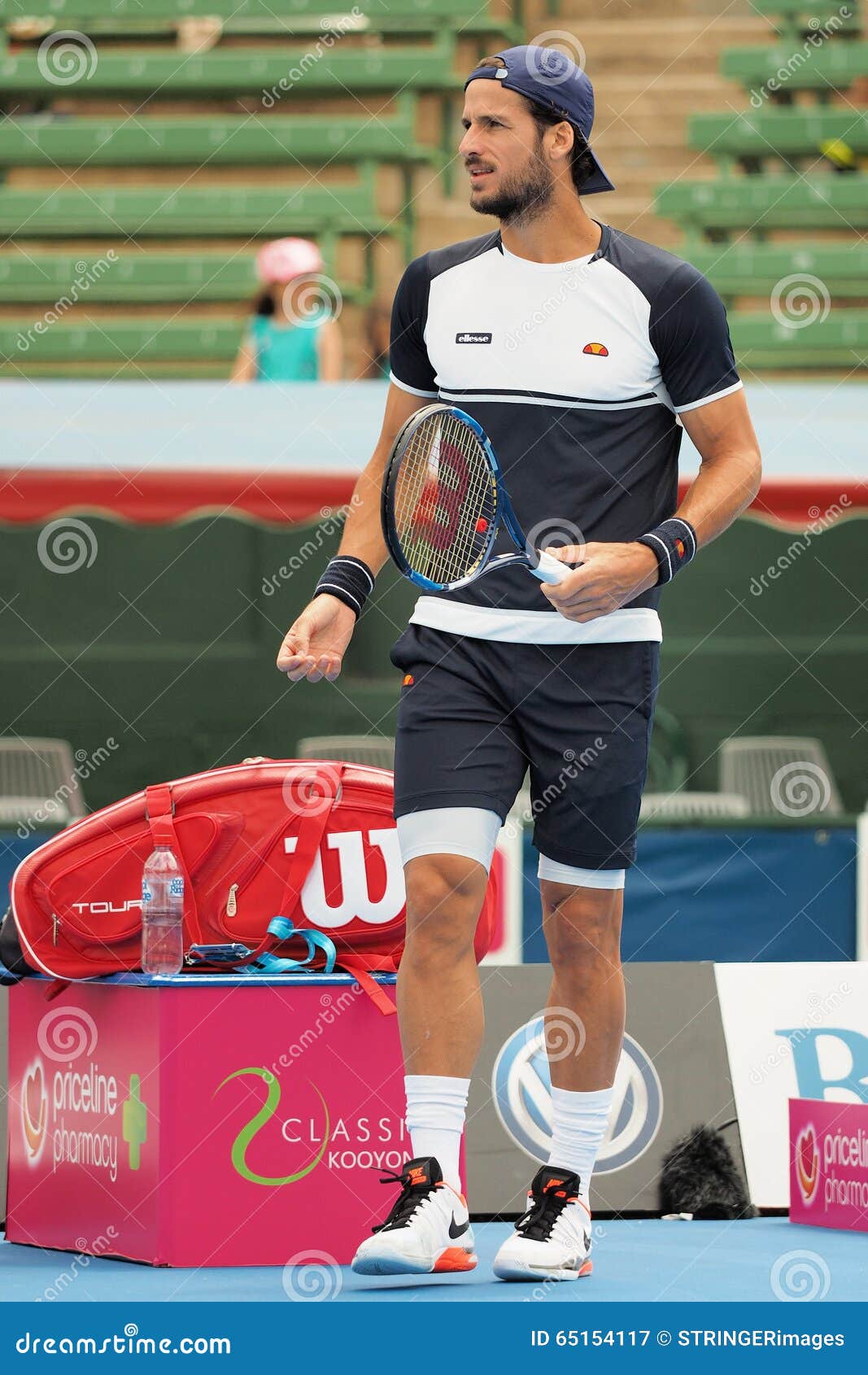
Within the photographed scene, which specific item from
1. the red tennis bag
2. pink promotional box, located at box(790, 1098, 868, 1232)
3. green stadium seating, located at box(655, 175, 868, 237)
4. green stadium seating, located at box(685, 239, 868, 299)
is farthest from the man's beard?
green stadium seating, located at box(655, 175, 868, 237)

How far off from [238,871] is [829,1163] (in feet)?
4.18

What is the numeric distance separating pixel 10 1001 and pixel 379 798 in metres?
0.81

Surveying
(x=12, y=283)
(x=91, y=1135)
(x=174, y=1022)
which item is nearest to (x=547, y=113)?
(x=174, y=1022)

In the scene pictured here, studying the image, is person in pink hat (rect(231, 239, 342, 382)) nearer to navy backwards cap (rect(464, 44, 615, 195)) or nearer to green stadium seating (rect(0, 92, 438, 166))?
green stadium seating (rect(0, 92, 438, 166))

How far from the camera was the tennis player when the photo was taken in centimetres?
282

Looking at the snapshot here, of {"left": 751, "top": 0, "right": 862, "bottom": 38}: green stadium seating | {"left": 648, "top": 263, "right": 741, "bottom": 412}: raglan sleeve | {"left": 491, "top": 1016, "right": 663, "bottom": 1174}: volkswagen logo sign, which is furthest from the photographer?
{"left": 751, "top": 0, "right": 862, "bottom": 38}: green stadium seating

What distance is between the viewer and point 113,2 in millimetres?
11359

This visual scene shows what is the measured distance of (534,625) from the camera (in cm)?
287

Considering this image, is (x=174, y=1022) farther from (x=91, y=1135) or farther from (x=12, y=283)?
(x=12, y=283)

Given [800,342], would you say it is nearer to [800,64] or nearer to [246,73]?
[800,64]

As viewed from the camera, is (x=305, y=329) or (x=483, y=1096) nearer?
(x=483, y=1096)

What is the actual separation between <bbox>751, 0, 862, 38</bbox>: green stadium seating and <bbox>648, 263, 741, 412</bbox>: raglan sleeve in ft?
28.7

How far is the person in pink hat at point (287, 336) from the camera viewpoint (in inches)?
316

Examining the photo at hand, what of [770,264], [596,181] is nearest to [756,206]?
[770,264]
